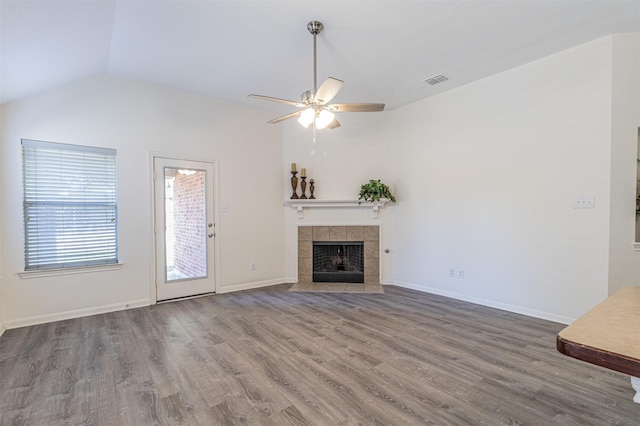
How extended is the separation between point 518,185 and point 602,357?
10.8 feet

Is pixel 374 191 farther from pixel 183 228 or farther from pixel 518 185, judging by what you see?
pixel 183 228

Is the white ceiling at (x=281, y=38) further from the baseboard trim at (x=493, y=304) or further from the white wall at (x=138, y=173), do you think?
the baseboard trim at (x=493, y=304)

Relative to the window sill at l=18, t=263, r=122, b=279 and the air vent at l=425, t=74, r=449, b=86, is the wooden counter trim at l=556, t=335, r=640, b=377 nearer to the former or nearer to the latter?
the air vent at l=425, t=74, r=449, b=86

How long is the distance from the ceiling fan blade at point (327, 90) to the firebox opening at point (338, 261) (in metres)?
3.02

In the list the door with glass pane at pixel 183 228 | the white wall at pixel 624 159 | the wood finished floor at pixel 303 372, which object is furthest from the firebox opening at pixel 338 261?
the white wall at pixel 624 159

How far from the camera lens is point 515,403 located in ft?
6.47

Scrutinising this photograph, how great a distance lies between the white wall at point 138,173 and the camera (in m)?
3.33

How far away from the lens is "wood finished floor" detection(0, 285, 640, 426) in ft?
6.19

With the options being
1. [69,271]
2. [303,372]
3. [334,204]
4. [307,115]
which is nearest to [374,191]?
[334,204]

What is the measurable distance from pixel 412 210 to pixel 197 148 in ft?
11.1

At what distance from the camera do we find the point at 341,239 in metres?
5.32

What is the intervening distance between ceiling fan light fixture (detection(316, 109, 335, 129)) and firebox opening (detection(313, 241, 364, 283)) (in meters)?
2.77

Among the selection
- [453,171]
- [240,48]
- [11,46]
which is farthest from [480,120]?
[11,46]

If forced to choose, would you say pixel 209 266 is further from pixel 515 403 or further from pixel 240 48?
pixel 515 403
